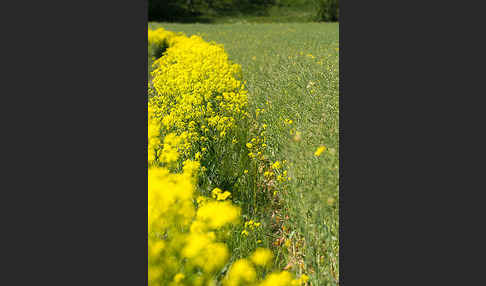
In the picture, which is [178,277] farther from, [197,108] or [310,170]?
[197,108]

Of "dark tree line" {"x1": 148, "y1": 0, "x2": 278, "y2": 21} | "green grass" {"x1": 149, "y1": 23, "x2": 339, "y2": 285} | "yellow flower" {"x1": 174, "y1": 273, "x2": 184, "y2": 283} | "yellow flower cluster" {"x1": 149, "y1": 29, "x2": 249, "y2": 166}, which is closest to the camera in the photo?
"yellow flower" {"x1": 174, "y1": 273, "x2": 184, "y2": 283}

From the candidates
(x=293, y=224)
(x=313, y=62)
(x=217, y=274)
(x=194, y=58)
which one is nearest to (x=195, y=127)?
(x=313, y=62)

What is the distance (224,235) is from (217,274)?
0.27 metres

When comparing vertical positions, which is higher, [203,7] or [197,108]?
[203,7]

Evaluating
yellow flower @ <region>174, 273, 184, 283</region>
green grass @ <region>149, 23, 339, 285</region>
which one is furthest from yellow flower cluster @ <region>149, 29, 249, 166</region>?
yellow flower @ <region>174, 273, 184, 283</region>

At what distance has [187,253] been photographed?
1863 mm

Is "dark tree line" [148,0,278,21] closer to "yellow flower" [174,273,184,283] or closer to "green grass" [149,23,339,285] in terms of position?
"green grass" [149,23,339,285]

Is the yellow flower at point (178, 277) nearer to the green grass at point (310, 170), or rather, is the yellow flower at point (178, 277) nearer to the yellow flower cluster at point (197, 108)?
the green grass at point (310, 170)

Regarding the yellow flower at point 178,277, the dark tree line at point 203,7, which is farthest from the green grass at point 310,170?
the dark tree line at point 203,7

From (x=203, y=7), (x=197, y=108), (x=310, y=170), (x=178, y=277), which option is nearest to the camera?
(x=178, y=277)

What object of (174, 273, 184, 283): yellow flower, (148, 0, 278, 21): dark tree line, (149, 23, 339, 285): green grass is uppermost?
(148, 0, 278, 21): dark tree line

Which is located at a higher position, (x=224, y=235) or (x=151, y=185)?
(x=151, y=185)

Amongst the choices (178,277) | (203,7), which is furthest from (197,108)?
(203,7)
